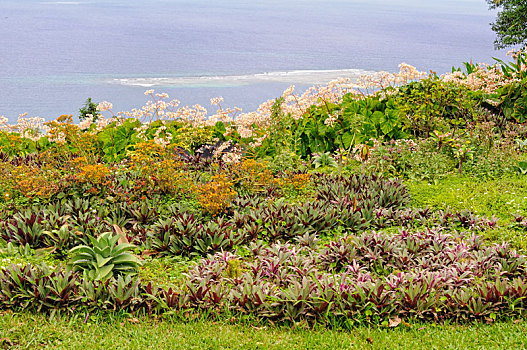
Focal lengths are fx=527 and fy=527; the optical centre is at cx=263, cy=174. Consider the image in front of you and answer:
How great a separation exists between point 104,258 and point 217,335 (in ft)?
4.10

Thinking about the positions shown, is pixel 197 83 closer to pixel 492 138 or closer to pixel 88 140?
pixel 88 140

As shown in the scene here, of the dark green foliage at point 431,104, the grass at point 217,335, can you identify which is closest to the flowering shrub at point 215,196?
the grass at point 217,335

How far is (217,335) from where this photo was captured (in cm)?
345

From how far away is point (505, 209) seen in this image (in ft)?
18.5

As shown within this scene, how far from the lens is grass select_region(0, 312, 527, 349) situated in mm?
3346

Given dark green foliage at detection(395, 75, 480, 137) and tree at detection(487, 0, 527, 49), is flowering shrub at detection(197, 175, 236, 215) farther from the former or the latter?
tree at detection(487, 0, 527, 49)

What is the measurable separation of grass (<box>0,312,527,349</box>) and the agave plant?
1.69 feet

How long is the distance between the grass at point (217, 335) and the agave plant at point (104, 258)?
0.51 m

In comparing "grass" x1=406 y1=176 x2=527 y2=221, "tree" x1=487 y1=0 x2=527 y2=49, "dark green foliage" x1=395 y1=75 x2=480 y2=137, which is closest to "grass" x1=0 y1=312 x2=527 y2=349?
"grass" x1=406 y1=176 x2=527 y2=221

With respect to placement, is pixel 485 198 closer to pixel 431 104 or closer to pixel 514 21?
pixel 431 104

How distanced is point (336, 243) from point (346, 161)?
115 inches

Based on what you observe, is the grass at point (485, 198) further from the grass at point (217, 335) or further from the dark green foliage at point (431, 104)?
the grass at point (217, 335)

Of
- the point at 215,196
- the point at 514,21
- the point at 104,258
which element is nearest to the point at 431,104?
the point at 215,196

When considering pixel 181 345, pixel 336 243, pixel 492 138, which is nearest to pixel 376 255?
pixel 336 243
